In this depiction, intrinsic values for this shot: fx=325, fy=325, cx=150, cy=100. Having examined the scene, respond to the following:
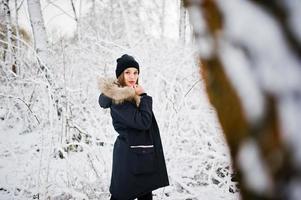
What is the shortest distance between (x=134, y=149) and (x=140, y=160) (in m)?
0.10

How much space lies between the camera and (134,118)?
Answer: 2.42m

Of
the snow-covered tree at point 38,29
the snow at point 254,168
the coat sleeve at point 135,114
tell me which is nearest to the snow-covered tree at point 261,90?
the snow at point 254,168

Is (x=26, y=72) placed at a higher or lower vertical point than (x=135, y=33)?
lower

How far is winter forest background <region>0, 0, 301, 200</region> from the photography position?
1.30 feet

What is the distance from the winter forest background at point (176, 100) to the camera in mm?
395

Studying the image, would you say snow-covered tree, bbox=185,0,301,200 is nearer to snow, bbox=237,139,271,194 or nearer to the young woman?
snow, bbox=237,139,271,194

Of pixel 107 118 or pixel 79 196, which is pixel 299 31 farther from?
pixel 107 118

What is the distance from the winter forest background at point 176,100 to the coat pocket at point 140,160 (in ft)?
2.37

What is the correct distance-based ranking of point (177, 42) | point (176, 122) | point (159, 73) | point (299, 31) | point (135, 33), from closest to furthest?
1. point (299, 31)
2. point (176, 122)
3. point (159, 73)
4. point (135, 33)
5. point (177, 42)

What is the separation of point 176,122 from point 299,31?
167 inches

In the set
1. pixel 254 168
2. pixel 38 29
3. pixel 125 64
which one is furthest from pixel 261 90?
pixel 38 29

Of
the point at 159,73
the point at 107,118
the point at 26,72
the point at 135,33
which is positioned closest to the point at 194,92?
the point at 159,73

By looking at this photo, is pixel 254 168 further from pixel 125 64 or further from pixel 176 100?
pixel 176 100

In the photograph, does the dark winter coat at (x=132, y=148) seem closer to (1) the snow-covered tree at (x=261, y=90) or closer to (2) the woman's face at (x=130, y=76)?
(2) the woman's face at (x=130, y=76)
